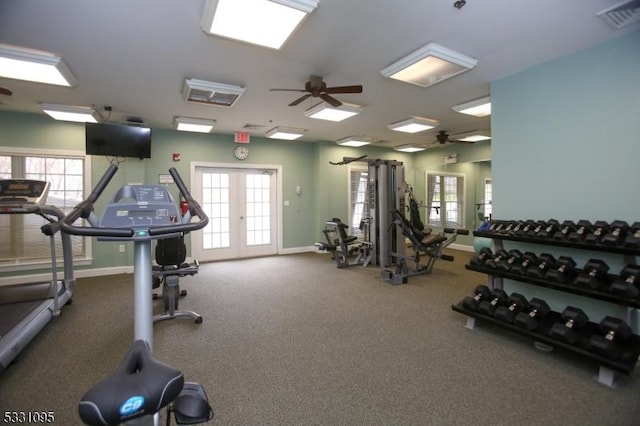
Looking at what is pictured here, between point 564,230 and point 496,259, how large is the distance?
23.9 inches

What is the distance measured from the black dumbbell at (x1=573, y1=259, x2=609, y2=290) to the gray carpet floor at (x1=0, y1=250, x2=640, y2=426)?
0.61m

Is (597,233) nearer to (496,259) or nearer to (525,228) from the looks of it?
(525,228)

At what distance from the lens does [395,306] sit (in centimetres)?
370

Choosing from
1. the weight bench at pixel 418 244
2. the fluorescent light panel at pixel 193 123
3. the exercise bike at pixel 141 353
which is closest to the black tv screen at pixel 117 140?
the fluorescent light panel at pixel 193 123

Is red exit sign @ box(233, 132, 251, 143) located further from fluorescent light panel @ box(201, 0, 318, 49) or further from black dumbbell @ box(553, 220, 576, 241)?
black dumbbell @ box(553, 220, 576, 241)

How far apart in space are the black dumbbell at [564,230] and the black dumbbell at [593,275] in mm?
266

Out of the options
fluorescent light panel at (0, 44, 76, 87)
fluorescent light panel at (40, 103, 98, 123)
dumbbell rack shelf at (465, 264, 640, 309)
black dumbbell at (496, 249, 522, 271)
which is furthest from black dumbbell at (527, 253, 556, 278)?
fluorescent light panel at (40, 103, 98, 123)

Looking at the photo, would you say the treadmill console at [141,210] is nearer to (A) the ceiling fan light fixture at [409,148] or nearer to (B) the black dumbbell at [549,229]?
(B) the black dumbbell at [549,229]

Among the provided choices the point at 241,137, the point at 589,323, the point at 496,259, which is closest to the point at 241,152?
the point at 241,137

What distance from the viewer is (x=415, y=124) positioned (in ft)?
17.5

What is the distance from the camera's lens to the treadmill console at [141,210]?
3.99 ft

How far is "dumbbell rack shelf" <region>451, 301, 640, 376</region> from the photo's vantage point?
2.04 metres

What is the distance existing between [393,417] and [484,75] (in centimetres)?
339

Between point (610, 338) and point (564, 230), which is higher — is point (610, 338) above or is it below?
below
